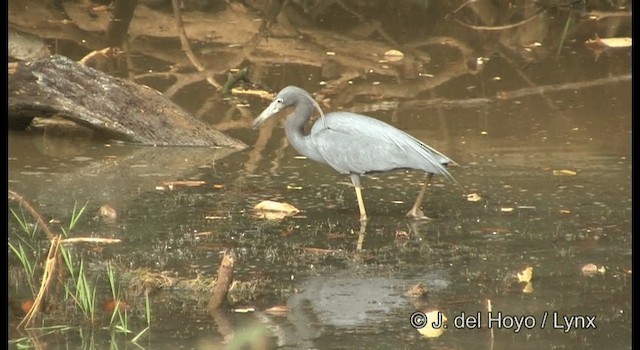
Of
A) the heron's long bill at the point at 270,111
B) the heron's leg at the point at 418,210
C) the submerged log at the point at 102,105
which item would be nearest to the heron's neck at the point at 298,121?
the heron's long bill at the point at 270,111

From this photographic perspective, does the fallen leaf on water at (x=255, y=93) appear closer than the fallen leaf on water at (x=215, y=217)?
No

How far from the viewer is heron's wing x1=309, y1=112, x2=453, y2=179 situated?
7.82m

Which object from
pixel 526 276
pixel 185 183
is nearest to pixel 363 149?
pixel 185 183

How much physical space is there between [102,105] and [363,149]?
2270mm

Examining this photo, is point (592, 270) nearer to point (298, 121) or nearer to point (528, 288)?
point (528, 288)

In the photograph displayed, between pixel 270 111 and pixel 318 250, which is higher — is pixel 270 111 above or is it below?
above

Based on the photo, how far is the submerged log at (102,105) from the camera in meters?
9.27

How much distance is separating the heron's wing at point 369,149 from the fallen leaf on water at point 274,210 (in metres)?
0.40

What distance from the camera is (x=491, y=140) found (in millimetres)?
9703

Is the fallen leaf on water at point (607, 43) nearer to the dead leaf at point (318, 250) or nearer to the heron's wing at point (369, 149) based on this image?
the heron's wing at point (369, 149)

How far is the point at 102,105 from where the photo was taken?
934cm

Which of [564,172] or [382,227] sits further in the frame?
[564,172]

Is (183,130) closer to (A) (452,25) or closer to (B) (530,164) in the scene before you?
(B) (530,164)

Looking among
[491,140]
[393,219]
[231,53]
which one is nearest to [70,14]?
[231,53]
